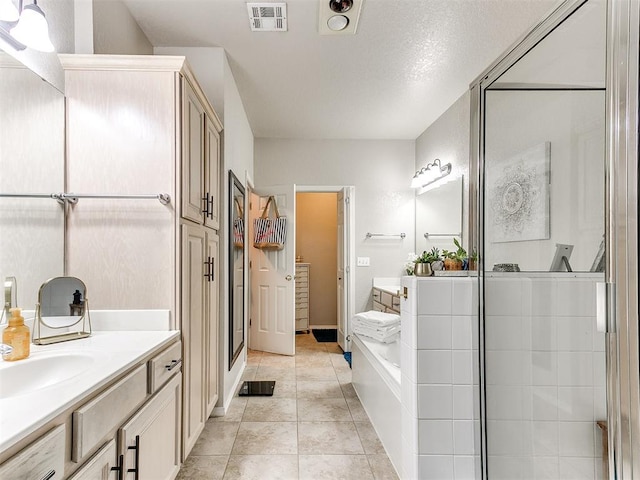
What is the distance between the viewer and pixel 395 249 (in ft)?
15.1

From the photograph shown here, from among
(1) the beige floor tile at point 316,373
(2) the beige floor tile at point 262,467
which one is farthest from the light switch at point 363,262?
(2) the beige floor tile at point 262,467

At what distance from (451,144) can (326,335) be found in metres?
3.17

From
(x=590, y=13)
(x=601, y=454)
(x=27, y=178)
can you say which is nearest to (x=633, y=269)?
(x=601, y=454)

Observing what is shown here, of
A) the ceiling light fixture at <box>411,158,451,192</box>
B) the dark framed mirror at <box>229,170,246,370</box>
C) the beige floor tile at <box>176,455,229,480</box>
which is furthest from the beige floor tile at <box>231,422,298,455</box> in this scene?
the ceiling light fixture at <box>411,158,451,192</box>

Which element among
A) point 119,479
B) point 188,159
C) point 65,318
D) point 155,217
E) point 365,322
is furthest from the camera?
point 365,322

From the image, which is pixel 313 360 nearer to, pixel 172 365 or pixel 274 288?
pixel 274 288

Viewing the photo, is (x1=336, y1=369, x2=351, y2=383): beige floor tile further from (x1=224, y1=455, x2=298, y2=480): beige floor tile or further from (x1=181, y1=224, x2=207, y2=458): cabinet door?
(x1=181, y1=224, x2=207, y2=458): cabinet door

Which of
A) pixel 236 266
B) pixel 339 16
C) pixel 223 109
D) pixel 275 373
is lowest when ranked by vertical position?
pixel 275 373

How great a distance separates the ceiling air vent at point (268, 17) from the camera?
211 cm

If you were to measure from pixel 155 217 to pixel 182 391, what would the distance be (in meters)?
0.84

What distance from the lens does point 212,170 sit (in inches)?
93.0

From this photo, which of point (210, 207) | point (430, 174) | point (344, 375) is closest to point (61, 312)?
point (210, 207)

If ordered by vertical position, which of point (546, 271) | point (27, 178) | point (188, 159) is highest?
point (188, 159)

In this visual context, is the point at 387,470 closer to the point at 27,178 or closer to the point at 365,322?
the point at 365,322
